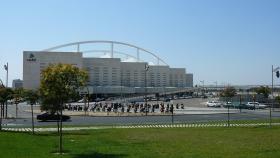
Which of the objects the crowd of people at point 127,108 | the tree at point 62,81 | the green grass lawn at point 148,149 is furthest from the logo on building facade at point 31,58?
the tree at point 62,81

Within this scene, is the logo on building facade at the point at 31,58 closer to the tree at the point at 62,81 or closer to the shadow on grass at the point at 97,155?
the tree at the point at 62,81

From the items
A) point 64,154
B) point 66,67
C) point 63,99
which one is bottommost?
point 64,154

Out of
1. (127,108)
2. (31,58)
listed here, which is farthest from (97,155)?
(31,58)

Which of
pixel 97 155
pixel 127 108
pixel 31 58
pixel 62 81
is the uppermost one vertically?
pixel 31 58

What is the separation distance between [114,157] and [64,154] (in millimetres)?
2562

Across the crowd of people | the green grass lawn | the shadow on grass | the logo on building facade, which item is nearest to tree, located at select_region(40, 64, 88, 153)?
the green grass lawn

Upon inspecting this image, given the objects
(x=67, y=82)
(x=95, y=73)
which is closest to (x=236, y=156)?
(x=67, y=82)

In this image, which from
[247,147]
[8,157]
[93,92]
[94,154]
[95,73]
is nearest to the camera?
[8,157]

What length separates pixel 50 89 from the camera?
2292 centimetres

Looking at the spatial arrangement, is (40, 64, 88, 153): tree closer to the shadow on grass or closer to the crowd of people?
the shadow on grass

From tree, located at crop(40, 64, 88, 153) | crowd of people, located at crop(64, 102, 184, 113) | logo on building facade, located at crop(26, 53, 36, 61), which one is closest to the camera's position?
tree, located at crop(40, 64, 88, 153)

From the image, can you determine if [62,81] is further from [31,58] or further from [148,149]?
[31,58]

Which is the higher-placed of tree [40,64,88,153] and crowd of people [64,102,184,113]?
tree [40,64,88,153]

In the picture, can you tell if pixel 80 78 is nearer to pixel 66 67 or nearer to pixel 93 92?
pixel 66 67
